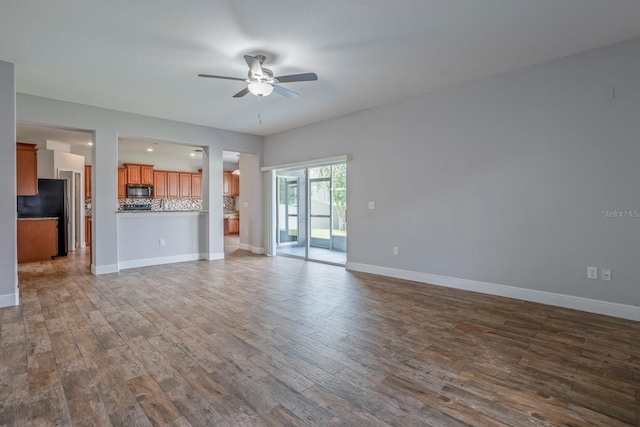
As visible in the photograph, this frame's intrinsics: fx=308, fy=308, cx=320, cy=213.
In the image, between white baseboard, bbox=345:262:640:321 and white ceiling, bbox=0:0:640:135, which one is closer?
white ceiling, bbox=0:0:640:135

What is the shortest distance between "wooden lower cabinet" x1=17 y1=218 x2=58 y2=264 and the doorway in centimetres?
467

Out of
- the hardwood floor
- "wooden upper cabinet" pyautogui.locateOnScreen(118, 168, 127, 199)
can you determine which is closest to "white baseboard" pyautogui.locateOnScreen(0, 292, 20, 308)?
the hardwood floor

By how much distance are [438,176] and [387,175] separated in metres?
0.82

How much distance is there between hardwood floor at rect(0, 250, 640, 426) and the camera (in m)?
1.70

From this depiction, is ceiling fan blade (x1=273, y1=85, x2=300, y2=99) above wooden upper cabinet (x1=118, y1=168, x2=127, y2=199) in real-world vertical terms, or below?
above

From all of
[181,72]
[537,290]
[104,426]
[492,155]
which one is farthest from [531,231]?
[181,72]

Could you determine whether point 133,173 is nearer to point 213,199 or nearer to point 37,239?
point 37,239

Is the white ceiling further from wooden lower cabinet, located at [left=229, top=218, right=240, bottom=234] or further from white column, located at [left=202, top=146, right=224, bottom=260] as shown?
wooden lower cabinet, located at [left=229, top=218, right=240, bottom=234]

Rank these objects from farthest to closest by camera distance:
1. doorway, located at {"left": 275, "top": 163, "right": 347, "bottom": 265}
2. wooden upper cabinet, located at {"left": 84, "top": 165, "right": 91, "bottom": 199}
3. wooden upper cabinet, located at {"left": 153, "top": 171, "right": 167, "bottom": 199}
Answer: wooden upper cabinet, located at {"left": 153, "top": 171, "right": 167, "bottom": 199}
wooden upper cabinet, located at {"left": 84, "top": 165, "right": 91, "bottom": 199}
doorway, located at {"left": 275, "top": 163, "right": 347, "bottom": 265}

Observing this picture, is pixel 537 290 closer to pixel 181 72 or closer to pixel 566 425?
pixel 566 425

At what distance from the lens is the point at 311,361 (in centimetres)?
Result: 226

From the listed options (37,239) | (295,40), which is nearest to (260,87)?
(295,40)

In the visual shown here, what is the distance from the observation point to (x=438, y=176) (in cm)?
436

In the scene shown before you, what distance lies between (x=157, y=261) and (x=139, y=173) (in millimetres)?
4748
